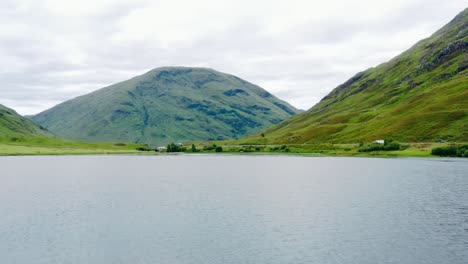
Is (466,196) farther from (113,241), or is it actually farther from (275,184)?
(113,241)

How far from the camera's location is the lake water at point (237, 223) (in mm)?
39781

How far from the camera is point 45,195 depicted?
7781 cm

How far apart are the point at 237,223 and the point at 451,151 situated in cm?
14841

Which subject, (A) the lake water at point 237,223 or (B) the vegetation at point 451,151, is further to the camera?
(B) the vegetation at point 451,151

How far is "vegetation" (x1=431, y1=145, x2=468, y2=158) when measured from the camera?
170 m

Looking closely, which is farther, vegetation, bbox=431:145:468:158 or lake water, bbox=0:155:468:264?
vegetation, bbox=431:145:468:158

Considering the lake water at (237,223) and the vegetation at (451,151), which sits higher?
the vegetation at (451,151)

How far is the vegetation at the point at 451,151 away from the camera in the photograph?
17050cm

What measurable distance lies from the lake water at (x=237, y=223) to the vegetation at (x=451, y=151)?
86909 millimetres

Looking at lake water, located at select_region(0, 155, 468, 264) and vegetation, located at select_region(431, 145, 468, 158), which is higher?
vegetation, located at select_region(431, 145, 468, 158)

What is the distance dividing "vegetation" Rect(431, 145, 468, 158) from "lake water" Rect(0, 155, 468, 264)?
86909 millimetres

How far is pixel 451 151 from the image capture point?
172 meters

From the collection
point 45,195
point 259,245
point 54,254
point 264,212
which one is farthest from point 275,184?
point 54,254

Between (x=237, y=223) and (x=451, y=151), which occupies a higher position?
(x=451, y=151)
